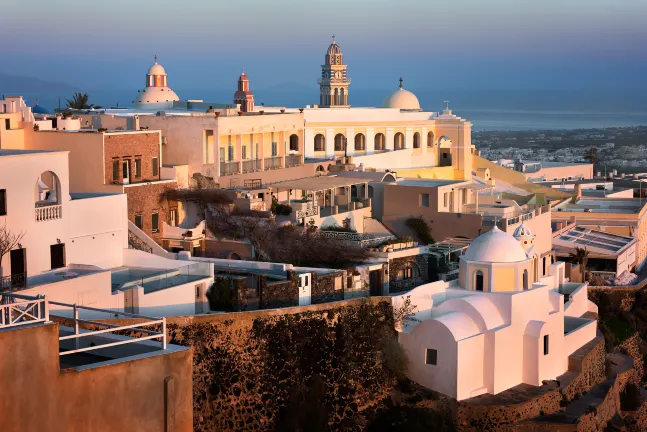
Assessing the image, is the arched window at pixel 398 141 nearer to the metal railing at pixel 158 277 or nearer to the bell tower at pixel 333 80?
the bell tower at pixel 333 80

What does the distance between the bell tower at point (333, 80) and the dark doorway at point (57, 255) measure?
105ft

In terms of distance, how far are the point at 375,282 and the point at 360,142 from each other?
16.3m

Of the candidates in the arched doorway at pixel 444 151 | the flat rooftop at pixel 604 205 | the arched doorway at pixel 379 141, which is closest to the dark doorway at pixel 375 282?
the flat rooftop at pixel 604 205

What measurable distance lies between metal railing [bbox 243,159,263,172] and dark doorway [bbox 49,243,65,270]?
10245mm

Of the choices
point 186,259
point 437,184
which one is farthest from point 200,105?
point 186,259

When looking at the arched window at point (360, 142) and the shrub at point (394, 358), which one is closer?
the shrub at point (394, 358)

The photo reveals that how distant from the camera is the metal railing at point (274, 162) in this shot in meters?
32.3

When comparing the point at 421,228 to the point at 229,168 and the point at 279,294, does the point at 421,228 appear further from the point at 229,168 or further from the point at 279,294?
A: the point at 279,294

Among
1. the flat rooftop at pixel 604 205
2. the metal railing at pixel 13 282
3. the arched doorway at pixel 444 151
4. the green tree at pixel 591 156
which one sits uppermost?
the arched doorway at pixel 444 151

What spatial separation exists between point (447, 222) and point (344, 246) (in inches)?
206

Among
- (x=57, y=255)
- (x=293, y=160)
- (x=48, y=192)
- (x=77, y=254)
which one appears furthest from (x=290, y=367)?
(x=293, y=160)

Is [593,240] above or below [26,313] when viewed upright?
below

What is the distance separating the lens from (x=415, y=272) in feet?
86.2

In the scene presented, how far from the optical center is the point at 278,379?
66.0ft
